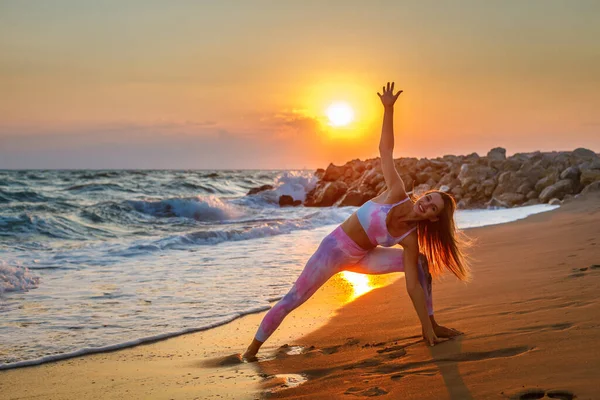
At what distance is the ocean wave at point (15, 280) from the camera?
345 inches

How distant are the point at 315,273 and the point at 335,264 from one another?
7.3 inches

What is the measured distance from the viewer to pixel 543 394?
10.7ft

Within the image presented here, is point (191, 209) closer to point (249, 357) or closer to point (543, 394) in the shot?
point (249, 357)

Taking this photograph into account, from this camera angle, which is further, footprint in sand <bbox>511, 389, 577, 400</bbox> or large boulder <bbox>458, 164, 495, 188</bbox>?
large boulder <bbox>458, 164, 495, 188</bbox>

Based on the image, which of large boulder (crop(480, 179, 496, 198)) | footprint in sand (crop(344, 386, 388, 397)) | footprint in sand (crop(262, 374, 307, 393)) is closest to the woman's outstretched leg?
footprint in sand (crop(262, 374, 307, 393))

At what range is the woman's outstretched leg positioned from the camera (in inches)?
206

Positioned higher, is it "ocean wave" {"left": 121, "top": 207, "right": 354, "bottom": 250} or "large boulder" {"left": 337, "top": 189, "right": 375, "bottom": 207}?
"large boulder" {"left": 337, "top": 189, "right": 375, "bottom": 207}

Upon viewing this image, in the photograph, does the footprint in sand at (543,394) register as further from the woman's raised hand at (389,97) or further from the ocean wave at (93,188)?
the ocean wave at (93,188)

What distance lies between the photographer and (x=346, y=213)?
23.5 m

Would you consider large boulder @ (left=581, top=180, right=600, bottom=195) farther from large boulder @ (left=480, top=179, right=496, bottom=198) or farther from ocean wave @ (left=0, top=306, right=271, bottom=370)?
ocean wave @ (left=0, top=306, right=271, bottom=370)

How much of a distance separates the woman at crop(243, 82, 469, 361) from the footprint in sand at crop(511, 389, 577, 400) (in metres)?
1.49

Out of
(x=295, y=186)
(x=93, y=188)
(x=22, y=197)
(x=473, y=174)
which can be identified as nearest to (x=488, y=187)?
(x=473, y=174)

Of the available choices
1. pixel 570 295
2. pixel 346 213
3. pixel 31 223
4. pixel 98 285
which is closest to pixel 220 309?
pixel 98 285

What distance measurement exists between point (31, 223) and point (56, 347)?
1409cm
